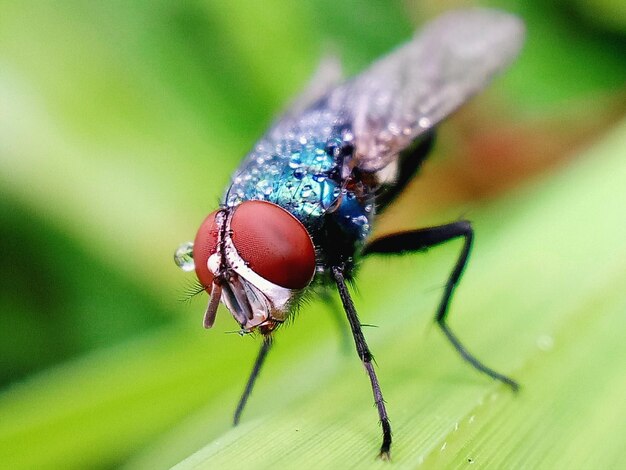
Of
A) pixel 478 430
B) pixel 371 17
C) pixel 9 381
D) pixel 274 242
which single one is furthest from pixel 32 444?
pixel 371 17

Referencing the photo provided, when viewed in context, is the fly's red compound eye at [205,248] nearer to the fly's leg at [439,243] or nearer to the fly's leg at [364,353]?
the fly's leg at [364,353]

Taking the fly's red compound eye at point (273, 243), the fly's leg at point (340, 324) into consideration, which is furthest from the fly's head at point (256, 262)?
the fly's leg at point (340, 324)

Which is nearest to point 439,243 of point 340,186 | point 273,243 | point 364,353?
point 340,186

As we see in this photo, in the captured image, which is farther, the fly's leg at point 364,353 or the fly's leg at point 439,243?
the fly's leg at point 439,243

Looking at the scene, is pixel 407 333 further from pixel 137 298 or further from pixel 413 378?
pixel 137 298

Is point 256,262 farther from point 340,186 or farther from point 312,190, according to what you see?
point 340,186

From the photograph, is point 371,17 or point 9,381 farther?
point 371,17
